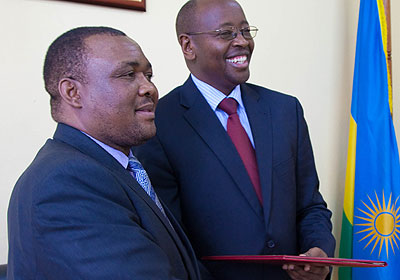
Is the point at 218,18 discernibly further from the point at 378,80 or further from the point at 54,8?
the point at 378,80

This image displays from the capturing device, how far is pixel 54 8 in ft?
7.52

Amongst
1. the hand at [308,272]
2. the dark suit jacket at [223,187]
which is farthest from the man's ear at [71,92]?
the hand at [308,272]

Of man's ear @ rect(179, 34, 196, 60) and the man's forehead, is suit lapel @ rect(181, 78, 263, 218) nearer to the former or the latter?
man's ear @ rect(179, 34, 196, 60)

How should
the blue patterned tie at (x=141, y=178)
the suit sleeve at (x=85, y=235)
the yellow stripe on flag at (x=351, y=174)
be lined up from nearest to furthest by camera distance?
the suit sleeve at (x=85, y=235), the blue patterned tie at (x=141, y=178), the yellow stripe on flag at (x=351, y=174)

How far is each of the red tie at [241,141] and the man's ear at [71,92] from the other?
678 mm

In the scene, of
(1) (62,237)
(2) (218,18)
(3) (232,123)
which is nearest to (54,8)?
(2) (218,18)

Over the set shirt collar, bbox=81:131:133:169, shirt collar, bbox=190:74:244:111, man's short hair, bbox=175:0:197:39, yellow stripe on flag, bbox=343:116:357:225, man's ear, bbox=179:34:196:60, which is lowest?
yellow stripe on flag, bbox=343:116:357:225

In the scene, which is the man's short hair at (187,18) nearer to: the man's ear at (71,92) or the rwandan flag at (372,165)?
the man's ear at (71,92)

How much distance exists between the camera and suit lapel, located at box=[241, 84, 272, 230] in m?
1.71

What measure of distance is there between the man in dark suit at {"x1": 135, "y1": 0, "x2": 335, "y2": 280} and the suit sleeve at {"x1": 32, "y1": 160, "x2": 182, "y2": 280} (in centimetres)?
65

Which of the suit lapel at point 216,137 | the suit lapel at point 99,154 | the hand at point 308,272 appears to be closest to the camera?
A: the suit lapel at point 99,154

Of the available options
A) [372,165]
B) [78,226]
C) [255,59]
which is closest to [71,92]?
[78,226]

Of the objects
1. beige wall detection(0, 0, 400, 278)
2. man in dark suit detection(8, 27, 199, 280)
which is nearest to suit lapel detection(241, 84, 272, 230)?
man in dark suit detection(8, 27, 199, 280)

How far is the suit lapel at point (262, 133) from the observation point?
A: 5.62ft
